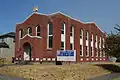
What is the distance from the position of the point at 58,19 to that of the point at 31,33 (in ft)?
17.0

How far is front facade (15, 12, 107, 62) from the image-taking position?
38.7 metres

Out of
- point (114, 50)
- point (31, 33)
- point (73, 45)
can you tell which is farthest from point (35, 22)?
point (114, 50)

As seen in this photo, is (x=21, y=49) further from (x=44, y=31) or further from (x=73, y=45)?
(x=73, y=45)

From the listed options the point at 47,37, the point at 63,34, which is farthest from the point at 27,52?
the point at 63,34

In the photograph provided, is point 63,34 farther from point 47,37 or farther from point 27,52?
point 27,52

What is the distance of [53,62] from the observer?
38781mm

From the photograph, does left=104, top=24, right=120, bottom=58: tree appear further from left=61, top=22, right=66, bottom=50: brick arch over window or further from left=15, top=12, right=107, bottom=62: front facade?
left=61, top=22, right=66, bottom=50: brick arch over window

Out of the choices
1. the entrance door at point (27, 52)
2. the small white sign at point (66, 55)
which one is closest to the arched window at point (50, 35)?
the entrance door at point (27, 52)

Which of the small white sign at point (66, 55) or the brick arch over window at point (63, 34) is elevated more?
the brick arch over window at point (63, 34)

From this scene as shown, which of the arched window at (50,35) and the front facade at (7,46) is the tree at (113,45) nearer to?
the arched window at (50,35)

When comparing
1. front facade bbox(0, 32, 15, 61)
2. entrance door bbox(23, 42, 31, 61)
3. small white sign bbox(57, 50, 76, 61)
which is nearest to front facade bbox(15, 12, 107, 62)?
entrance door bbox(23, 42, 31, 61)

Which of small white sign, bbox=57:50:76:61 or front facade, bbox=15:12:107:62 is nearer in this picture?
small white sign, bbox=57:50:76:61

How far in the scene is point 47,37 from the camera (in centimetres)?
3925

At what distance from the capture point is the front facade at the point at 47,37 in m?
38.7
